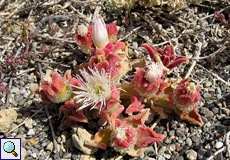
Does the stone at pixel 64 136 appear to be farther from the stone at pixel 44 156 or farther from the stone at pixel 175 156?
the stone at pixel 175 156

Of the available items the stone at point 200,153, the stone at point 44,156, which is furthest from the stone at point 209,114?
the stone at point 44,156

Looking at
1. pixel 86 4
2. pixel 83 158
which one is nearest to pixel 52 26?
pixel 86 4

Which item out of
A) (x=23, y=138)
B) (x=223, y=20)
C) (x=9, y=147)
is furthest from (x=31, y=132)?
(x=223, y=20)

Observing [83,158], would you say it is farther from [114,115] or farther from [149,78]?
[149,78]

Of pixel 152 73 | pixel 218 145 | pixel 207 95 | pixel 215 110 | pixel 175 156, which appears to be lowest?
pixel 175 156

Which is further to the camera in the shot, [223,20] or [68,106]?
[223,20]

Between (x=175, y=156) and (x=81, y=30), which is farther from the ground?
(x=81, y=30)

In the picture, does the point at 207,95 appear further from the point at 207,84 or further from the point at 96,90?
the point at 96,90
